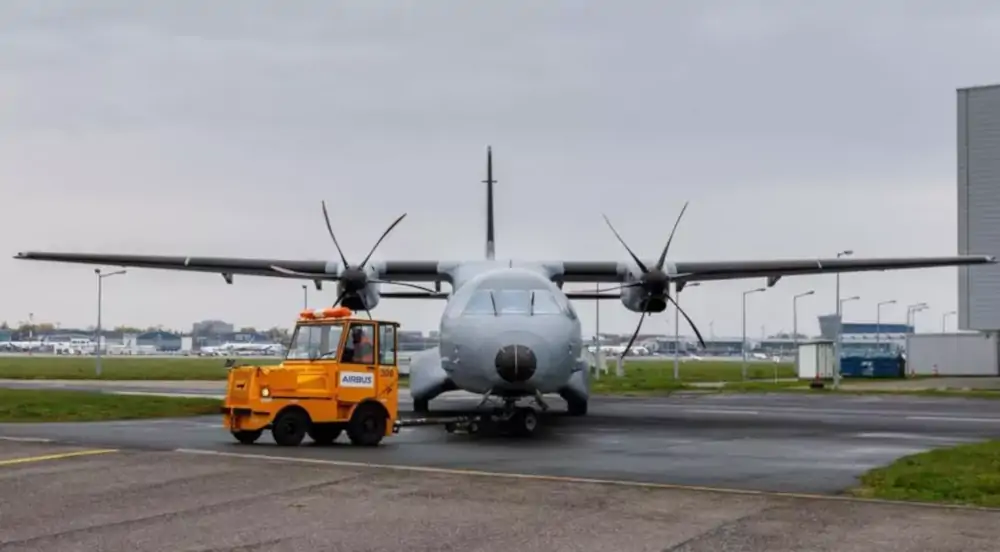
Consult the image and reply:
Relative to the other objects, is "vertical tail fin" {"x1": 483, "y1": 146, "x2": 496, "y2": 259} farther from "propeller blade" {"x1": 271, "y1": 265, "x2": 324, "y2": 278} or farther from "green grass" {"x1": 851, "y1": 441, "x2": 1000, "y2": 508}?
"green grass" {"x1": 851, "y1": 441, "x2": 1000, "y2": 508}

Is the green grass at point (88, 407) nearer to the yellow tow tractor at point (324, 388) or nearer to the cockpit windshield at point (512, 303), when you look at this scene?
the yellow tow tractor at point (324, 388)

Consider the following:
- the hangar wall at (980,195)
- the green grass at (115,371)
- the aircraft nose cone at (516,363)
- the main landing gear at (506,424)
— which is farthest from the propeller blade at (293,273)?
the hangar wall at (980,195)

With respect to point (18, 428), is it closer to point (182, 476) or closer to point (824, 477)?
point (182, 476)

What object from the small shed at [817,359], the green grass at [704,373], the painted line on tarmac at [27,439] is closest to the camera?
the painted line on tarmac at [27,439]

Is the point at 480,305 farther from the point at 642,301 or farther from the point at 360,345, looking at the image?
the point at 642,301

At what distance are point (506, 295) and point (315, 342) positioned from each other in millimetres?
4431

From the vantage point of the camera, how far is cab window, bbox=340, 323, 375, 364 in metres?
19.4

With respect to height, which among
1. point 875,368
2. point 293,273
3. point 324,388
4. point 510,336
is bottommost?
point 875,368

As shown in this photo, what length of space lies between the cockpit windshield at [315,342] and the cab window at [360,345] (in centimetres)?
18

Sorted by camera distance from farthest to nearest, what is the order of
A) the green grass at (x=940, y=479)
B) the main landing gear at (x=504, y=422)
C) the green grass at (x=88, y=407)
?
the green grass at (x=88, y=407)
the main landing gear at (x=504, y=422)
the green grass at (x=940, y=479)

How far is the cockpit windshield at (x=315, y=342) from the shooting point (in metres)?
19.6

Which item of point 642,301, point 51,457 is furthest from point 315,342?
point 642,301

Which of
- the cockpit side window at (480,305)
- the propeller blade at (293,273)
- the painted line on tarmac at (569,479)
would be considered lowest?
the painted line on tarmac at (569,479)

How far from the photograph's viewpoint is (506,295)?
74.3 ft
